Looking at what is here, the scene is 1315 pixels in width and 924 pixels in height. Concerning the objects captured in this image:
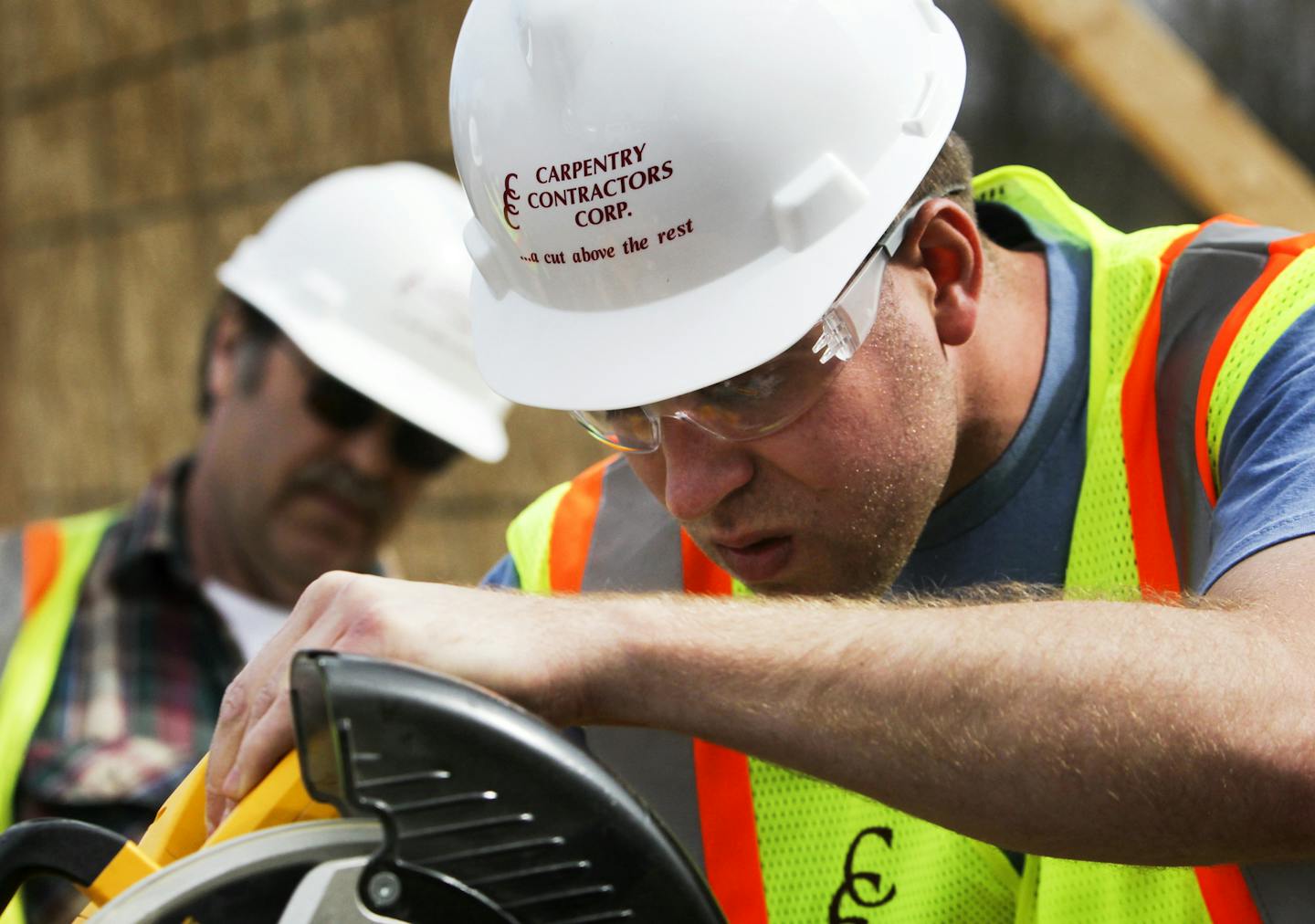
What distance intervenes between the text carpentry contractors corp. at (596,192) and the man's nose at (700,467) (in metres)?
0.22

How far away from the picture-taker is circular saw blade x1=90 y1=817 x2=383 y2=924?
115 centimetres

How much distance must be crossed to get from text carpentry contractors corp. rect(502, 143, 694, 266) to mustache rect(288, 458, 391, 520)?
2.02 meters

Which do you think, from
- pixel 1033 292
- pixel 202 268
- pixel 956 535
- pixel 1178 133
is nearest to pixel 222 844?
pixel 956 535

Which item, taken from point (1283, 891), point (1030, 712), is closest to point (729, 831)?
point (1283, 891)

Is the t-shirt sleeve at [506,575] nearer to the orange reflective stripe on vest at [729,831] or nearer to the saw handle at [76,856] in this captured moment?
the orange reflective stripe on vest at [729,831]

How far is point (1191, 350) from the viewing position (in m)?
1.78

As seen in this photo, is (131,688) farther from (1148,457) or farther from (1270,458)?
(1270,458)

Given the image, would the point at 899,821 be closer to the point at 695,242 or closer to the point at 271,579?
the point at 695,242

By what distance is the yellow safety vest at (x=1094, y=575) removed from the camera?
169 centimetres

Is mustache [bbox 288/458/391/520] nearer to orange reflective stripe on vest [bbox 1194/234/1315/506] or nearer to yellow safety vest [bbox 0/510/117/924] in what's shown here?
yellow safety vest [bbox 0/510/117/924]

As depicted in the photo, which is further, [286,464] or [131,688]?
[286,464]

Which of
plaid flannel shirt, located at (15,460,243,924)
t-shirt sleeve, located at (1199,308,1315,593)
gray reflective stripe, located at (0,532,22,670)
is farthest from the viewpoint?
gray reflective stripe, located at (0,532,22,670)

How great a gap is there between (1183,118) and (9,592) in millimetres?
2781

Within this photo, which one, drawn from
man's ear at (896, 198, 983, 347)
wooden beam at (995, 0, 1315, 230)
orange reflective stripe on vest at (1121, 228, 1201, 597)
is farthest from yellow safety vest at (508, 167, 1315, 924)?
wooden beam at (995, 0, 1315, 230)
